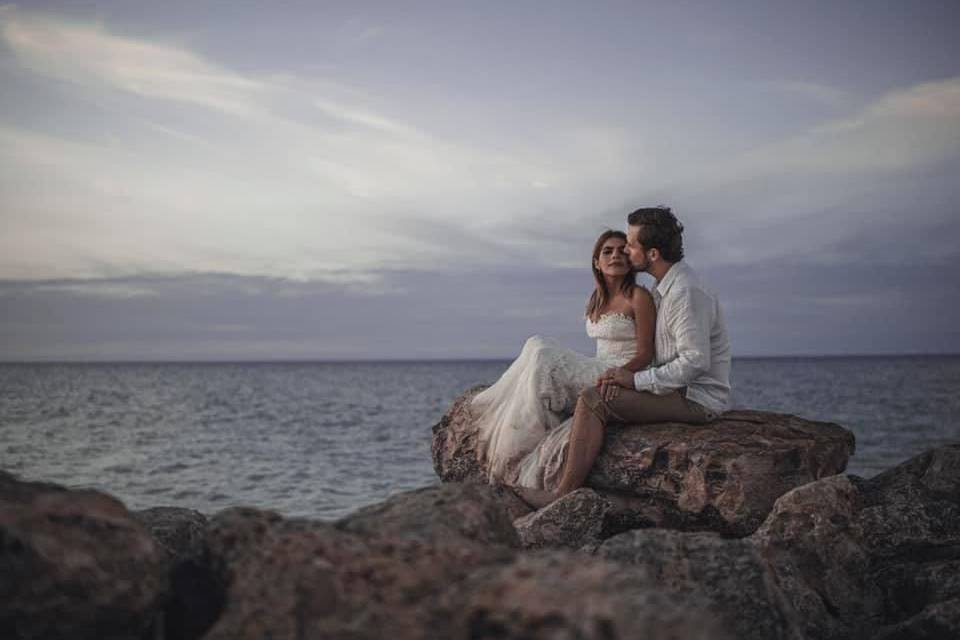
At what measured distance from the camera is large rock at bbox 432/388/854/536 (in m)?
7.41

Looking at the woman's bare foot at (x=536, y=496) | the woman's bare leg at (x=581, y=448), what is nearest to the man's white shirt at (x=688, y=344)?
the woman's bare leg at (x=581, y=448)

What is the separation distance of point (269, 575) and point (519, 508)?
5.16 m

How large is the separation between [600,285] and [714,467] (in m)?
2.21

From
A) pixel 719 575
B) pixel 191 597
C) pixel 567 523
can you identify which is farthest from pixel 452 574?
pixel 567 523

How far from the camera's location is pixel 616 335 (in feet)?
27.7

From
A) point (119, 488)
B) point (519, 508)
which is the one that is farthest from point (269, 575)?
point (119, 488)

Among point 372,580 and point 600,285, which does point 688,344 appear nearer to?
point 600,285

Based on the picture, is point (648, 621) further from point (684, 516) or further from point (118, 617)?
point (684, 516)

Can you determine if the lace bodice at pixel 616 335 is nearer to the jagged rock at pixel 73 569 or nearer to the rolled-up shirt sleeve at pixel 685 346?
the rolled-up shirt sleeve at pixel 685 346

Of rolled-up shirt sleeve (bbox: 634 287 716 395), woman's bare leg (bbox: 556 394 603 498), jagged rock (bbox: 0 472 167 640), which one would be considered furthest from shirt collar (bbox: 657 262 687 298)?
jagged rock (bbox: 0 472 167 640)

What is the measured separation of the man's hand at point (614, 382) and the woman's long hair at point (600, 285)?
89cm

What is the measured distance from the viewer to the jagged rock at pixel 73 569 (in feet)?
10.6

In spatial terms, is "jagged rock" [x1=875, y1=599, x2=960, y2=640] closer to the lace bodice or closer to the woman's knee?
the woman's knee

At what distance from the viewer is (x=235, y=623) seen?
3115 millimetres
